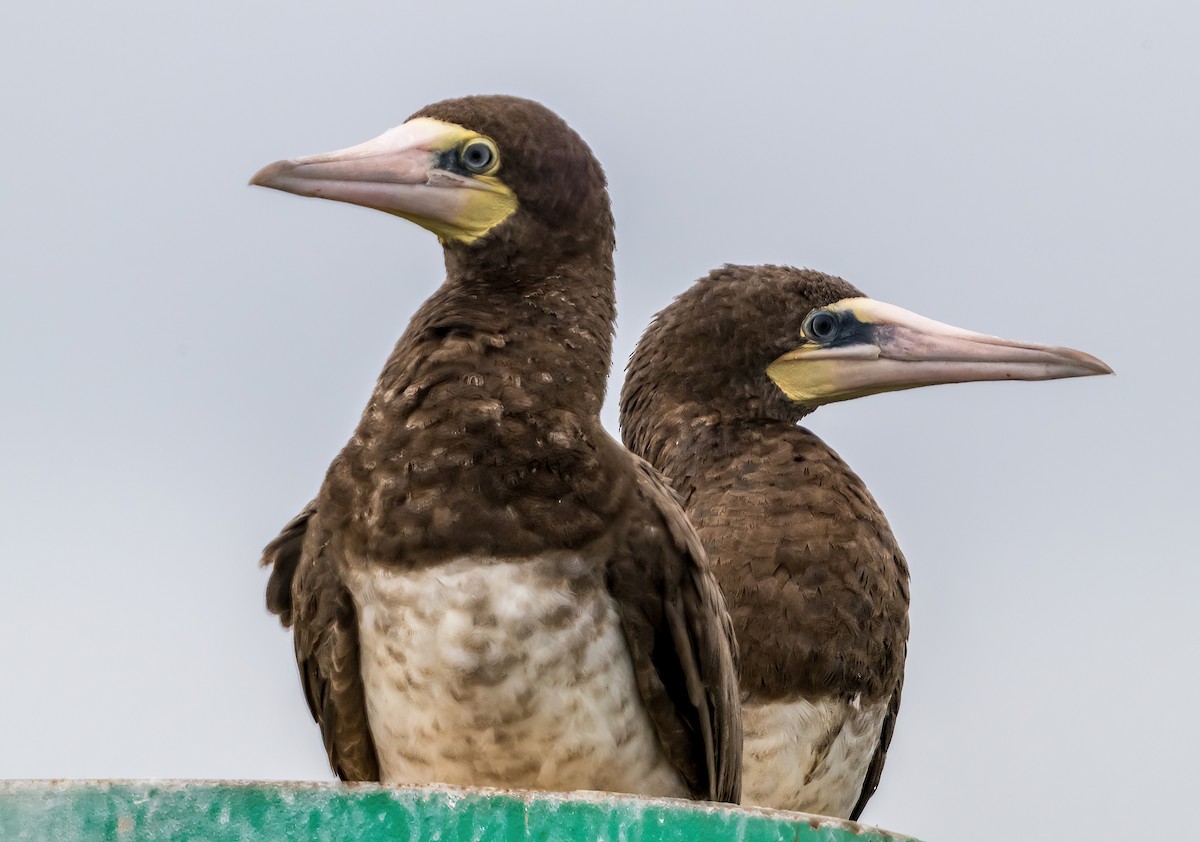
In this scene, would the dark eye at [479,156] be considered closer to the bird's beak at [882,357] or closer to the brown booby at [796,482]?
the brown booby at [796,482]

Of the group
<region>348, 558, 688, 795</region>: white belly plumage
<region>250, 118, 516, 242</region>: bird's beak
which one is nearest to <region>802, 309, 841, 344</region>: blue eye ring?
<region>250, 118, 516, 242</region>: bird's beak

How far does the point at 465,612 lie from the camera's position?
4.22 metres

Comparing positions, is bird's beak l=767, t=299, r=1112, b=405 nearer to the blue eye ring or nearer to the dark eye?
the blue eye ring

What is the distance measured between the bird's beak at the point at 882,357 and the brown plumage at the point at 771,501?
0.07 metres

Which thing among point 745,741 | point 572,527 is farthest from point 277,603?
point 745,741

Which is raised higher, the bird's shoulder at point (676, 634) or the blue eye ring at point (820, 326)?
the blue eye ring at point (820, 326)

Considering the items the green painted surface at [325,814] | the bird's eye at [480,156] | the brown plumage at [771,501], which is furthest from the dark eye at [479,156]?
the green painted surface at [325,814]

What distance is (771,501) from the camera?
238 inches

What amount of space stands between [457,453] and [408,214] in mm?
758

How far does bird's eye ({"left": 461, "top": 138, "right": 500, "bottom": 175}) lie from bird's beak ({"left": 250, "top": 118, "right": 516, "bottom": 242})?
2 cm

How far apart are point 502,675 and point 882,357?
2.56m

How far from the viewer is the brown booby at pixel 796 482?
575 centimetres

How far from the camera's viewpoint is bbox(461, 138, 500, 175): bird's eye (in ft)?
15.7

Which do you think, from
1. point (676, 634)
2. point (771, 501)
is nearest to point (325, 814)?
point (676, 634)
